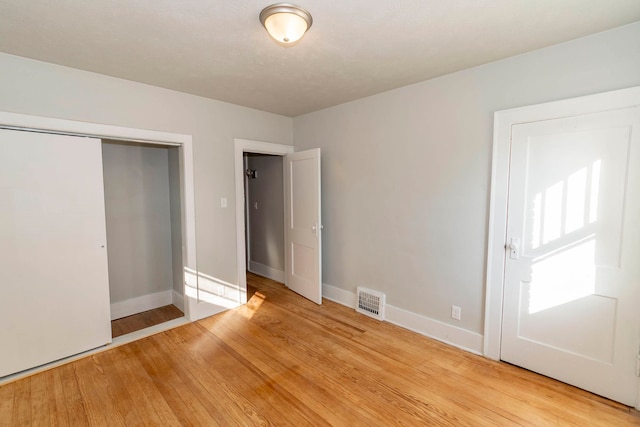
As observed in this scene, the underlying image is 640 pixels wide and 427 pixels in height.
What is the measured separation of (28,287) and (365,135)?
11.0 ft

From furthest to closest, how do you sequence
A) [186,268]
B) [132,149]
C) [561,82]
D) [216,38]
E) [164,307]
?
[164,307] → [132,149] → [186,268] → [561,82] → [216,38]

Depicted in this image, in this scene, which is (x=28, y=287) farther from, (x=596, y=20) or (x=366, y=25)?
(x=596, y=20)

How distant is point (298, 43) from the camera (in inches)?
81.0

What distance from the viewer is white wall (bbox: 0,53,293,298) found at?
2311 millimetres

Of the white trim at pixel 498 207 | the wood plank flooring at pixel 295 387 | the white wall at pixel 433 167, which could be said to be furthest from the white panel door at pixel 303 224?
the white trim at pixel 498 207

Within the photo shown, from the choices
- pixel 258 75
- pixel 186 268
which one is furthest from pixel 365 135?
pixel 186 268

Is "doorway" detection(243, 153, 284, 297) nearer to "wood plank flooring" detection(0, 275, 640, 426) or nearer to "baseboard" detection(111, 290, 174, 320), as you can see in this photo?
"baseboard" detection(111, 290, 174, 320)

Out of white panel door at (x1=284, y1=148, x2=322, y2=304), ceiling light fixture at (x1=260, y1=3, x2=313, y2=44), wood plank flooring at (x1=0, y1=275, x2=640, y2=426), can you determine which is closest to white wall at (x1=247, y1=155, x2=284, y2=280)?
white panel door at (x1=284, y1=148, x2=322, y2=304)

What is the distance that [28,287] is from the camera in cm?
237

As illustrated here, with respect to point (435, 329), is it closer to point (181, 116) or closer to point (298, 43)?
point (298, 43)

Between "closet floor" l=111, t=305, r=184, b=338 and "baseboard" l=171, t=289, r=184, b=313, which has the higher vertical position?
"baseboard" l=171, t=289, r=184, b=313

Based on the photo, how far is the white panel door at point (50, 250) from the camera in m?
2.28

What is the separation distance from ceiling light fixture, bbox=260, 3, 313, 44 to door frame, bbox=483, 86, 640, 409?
1710 mm

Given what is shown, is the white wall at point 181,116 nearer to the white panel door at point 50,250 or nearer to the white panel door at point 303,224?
the white panel door at point 50,250
